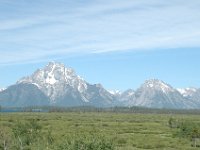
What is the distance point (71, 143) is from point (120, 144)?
197 ft

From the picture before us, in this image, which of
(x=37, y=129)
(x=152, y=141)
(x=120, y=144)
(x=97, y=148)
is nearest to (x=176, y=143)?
(x=152, y=141)

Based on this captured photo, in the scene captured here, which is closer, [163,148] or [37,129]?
[37,129]

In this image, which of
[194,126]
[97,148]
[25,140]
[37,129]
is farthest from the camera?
[194,126]

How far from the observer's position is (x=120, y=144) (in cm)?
12756

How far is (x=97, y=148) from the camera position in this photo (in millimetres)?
68188

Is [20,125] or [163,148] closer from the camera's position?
[20,125]

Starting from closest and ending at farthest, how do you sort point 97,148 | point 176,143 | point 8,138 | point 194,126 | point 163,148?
1. point 97,148
2. point 8,138
3. point 163,148
4. point 176,143
5. point 194,126

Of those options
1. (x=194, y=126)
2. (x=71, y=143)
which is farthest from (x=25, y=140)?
(x=194, y=126)

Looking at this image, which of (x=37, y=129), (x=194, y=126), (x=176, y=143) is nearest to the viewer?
(x=37, y=129)

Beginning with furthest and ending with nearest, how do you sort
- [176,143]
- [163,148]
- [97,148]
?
[176,143], [163,148], [97,148]

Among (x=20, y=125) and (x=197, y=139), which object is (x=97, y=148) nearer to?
(x=20, y=125)

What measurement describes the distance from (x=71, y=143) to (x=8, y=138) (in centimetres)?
2567

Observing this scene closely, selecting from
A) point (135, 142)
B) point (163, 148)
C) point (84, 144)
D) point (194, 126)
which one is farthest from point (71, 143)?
point (194, 126)

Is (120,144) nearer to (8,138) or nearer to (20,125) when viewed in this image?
(20,125)
